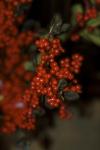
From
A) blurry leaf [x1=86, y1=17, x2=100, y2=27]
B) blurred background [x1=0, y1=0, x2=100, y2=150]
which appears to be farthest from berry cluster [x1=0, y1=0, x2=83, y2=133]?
blurred background [x1=0, y1=0, x2=100, y2=150]

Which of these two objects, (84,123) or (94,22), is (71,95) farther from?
(84,123)

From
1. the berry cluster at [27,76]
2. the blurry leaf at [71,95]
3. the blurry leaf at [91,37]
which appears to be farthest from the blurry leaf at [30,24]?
the blurry leaf at [71,95]

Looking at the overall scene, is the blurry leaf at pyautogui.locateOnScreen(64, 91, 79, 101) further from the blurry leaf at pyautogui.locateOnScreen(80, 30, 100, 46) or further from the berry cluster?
the blurry leaf at pyautogui.locateOnScreen(80, 30, 100, 46)

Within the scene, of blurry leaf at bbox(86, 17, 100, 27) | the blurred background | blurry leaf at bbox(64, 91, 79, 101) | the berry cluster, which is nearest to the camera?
the berry cluster

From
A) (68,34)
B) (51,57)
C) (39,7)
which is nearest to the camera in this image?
(51,57)

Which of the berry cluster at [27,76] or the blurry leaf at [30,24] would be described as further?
the blurry leaf at [30,24]

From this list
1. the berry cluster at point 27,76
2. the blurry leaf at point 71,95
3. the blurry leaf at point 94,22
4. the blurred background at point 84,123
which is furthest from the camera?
the blurred background at point 84,123

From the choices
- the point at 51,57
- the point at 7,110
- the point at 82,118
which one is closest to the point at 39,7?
the point at 7,110

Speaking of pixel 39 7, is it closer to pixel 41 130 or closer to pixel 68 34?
pixel 68 34

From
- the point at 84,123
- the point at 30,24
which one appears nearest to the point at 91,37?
the point at 30,24

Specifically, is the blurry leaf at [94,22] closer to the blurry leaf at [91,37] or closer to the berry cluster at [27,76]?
the blurry leaf at [91,37]

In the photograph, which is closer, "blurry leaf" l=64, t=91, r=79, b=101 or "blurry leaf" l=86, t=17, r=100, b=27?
"blurry leaf" l=64, t=91, r=79, b=101
